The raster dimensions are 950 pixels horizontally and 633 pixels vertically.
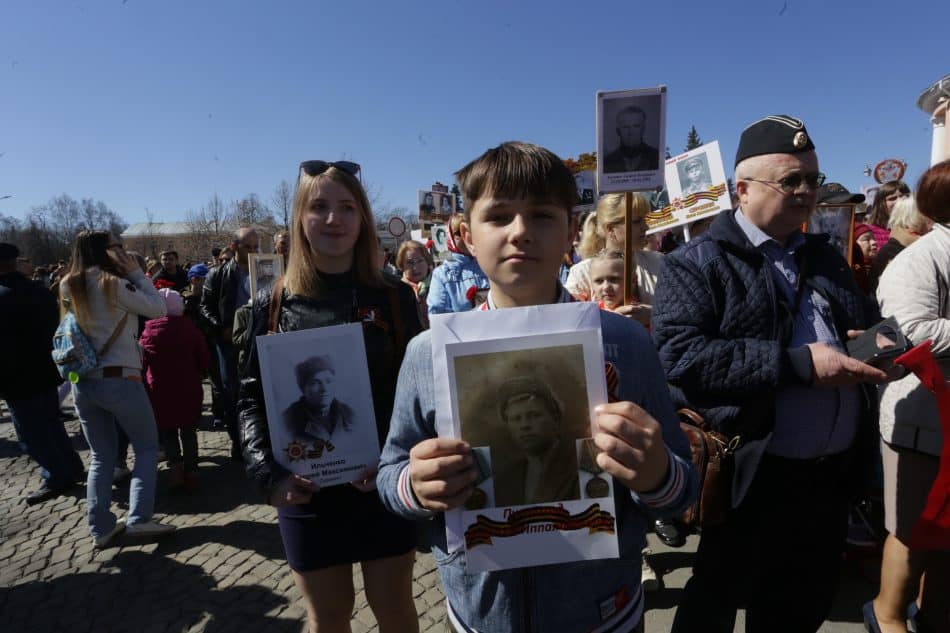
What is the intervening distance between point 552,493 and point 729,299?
124 cm

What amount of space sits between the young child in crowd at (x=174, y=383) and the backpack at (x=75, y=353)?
1069 millimetres

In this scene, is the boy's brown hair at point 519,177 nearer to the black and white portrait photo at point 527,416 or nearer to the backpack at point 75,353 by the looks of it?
the black and white portrait photo at point 527,416

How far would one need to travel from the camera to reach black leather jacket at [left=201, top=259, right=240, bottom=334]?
5324 millimetres

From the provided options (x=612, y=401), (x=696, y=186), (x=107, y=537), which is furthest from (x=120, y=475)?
(x=696, y=186)

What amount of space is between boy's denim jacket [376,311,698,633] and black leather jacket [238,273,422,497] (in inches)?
23.9

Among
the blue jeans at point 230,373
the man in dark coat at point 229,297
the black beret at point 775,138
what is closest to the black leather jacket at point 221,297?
the man in dark coat at point 229,297

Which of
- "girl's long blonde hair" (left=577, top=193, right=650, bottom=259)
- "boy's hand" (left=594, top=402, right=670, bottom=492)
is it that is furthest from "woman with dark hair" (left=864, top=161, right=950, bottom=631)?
"boy's hand" (left=594, top=402, right=670, bottom=492)

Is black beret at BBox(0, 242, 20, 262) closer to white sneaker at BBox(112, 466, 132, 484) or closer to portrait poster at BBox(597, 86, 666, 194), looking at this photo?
white sneaker at BBox(112, 466, 132, 484)

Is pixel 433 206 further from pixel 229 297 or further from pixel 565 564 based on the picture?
pixel 565 564

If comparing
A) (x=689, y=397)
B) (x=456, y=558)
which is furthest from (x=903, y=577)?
(x=456, y=558)

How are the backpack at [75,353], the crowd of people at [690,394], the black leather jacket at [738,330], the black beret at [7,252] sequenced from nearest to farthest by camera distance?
the crowd of people at [690,394] → the black leather jacket at [738,330] → the backpack at [75,353] → the black beret at [7,252]

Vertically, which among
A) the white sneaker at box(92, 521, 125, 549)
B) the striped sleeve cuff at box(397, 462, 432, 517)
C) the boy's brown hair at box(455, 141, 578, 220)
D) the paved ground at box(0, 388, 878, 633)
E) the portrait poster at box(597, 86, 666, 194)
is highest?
the portrait poster at box(597, 86, 666, 194)

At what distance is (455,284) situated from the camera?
13.4ft

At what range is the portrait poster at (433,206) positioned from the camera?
12.0 m
